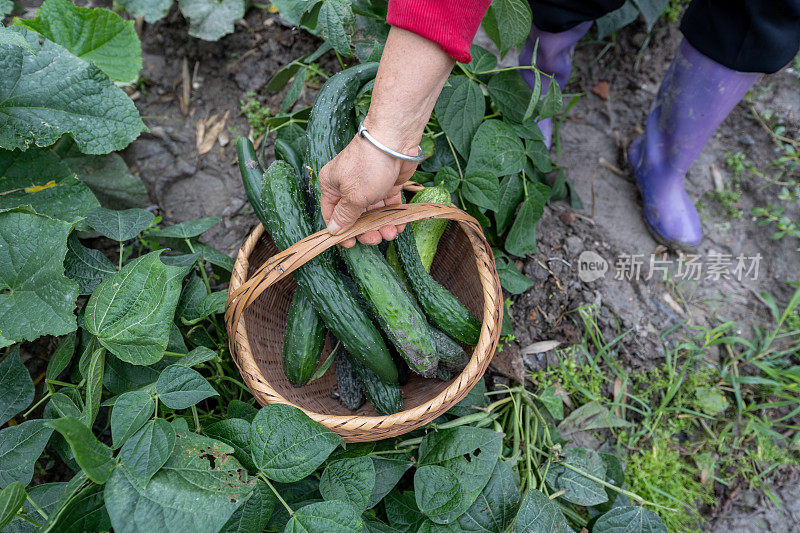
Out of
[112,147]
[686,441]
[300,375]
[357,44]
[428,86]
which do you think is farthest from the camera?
[686,441]

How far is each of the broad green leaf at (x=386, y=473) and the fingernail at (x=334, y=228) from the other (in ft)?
2.62

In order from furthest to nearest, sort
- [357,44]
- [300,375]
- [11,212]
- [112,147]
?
[357,44] < [112,147] < [300,375] < [11,212]

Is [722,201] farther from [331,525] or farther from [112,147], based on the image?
[112,147]

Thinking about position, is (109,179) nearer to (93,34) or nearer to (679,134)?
(93,34)

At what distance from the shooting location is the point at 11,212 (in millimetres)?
1514

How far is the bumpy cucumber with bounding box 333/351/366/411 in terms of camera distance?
1753 mm

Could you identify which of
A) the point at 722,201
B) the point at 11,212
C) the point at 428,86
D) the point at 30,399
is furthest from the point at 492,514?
the point at 722,201

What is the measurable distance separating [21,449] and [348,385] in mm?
1000

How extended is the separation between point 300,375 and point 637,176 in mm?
2151

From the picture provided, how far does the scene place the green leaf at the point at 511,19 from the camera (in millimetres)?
1690

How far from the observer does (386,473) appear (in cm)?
163

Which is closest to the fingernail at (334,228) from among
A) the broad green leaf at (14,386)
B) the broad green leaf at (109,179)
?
the broad green leaf at (14,386)

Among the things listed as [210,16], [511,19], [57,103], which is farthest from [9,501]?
[210,16]

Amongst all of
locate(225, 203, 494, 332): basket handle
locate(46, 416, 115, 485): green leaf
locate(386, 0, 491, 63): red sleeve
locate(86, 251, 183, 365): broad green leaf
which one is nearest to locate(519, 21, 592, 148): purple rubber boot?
locate(225, 203, 494, 332): basket handle
